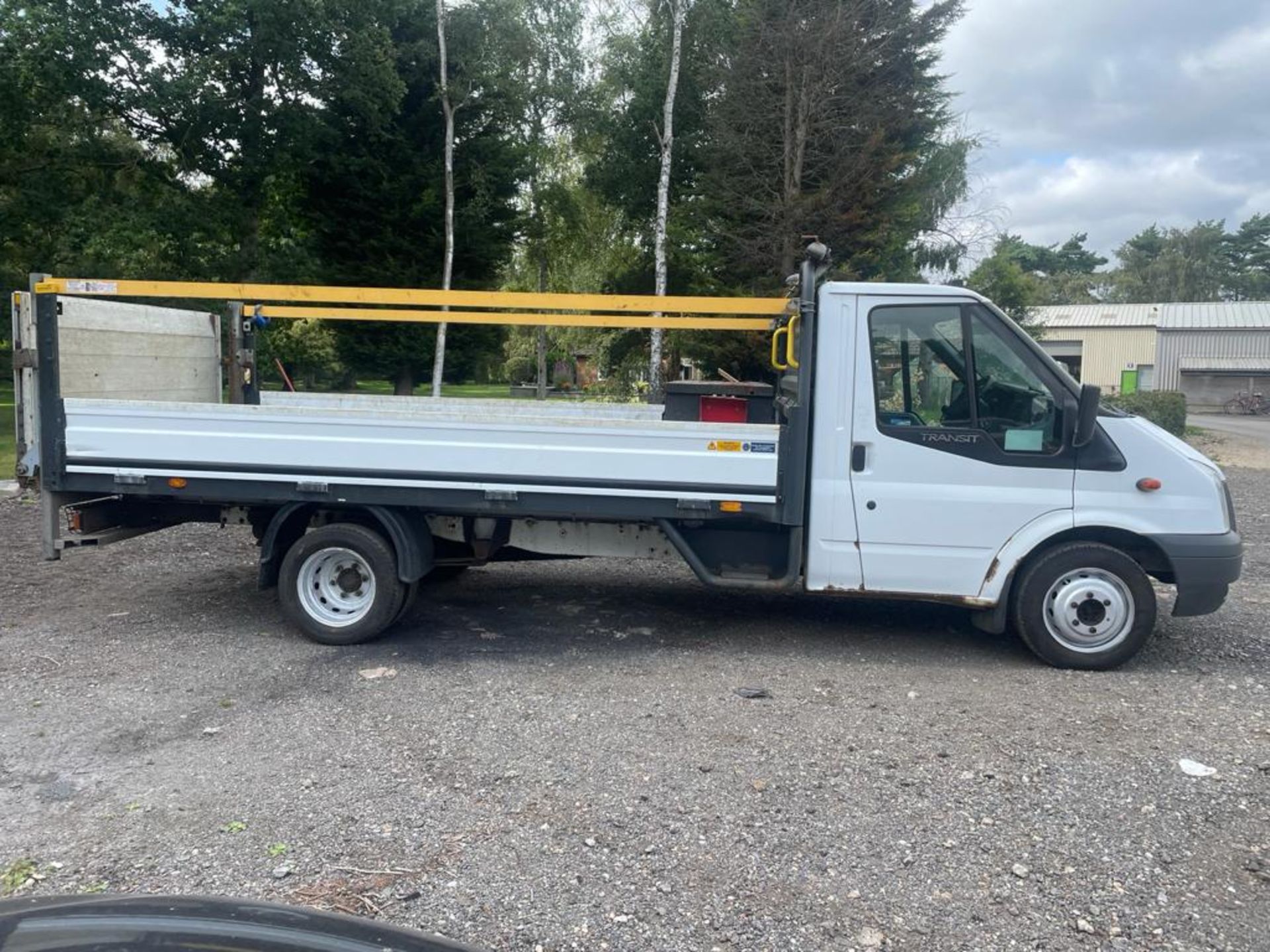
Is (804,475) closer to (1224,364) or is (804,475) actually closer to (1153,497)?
(1153,497)

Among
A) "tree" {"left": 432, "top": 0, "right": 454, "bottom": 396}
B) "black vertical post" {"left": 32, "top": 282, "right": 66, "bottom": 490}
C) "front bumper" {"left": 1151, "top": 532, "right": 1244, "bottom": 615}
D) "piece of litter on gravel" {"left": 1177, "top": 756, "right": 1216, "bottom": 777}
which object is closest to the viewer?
"piece of litter on gravel" {"left": 1177, "top": 756, "right": 1216, "bottom": 777}

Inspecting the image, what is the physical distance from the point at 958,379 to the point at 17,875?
5.19 meters

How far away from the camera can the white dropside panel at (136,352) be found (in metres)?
6.41

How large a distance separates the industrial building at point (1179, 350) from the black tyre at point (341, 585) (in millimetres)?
49068

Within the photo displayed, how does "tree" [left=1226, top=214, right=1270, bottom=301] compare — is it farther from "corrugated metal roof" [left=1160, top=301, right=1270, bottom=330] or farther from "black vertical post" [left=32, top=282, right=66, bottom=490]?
"black vertical post" [left=32, top=282, right=66, bottom=490]

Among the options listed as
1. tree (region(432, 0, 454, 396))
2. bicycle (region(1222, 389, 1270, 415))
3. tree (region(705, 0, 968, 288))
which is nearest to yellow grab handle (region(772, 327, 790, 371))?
tree (region(705, 0, 968, 288))

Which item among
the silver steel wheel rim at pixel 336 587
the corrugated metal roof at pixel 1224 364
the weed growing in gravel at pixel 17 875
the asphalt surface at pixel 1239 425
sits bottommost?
the weed growing in gravel at pixel 17 875

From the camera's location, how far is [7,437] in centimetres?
2106

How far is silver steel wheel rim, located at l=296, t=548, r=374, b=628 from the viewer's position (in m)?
6.35

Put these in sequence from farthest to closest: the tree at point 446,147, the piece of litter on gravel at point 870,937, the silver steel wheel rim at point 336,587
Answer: the tree at point 446,147, the silver steel wheel rim at point 336,587, the piece of litter on gravel at point 870,937

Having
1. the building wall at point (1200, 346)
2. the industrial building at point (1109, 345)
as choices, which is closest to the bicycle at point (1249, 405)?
the building wall at point (1200, 346)

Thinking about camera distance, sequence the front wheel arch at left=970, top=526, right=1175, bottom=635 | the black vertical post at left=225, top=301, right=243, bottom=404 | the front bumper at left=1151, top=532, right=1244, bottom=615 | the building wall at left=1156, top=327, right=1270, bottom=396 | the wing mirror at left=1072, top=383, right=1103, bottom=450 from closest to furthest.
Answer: the wing mirror at left=1072, top=383, right=1103, bottom=450 → the front bumper at left=1151, top=532, right=1244, bottom=615 → the front wheel arch at left=970, top=526, right=1175, bottom=635 → the black vertical post at left=225, top=301, right=243, bottom=404 → the building wall at left=1156, top=327, right=1270, bottom=396

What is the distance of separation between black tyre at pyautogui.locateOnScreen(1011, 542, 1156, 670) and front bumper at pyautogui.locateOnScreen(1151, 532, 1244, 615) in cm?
19

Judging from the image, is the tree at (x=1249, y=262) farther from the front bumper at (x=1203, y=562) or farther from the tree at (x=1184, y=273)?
the front bumper at (x=1203, y=562)
